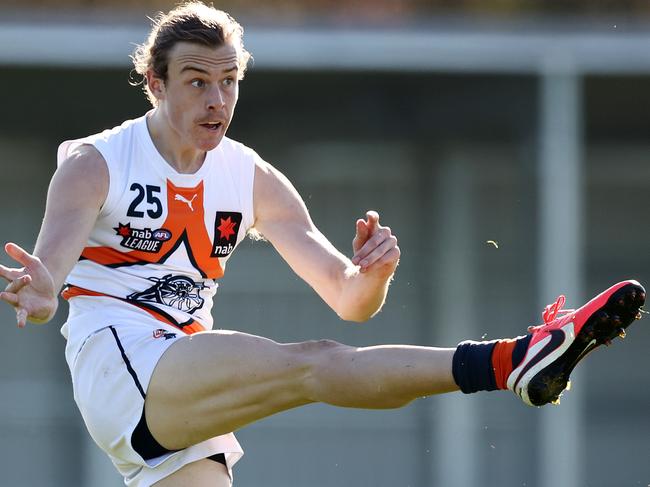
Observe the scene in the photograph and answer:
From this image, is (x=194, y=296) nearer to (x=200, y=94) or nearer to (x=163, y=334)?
(x=163, y=334)

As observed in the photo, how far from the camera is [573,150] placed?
942 cm

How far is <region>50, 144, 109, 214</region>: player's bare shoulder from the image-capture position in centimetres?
421

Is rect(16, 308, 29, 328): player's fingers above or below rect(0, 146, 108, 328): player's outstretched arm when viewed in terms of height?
below

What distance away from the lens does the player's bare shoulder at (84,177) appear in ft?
13.8

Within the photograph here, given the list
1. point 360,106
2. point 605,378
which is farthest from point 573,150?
point 605,378

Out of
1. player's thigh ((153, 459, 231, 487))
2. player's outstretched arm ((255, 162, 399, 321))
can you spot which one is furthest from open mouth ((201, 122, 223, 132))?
player's thigh ((153, 459, 231, 487))

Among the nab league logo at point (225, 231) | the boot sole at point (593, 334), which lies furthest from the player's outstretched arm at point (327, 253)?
the boot sole at point (593, 334)

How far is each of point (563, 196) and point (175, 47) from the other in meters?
5.37

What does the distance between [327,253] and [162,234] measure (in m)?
0.59

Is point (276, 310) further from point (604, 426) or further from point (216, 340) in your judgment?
point (216, 340)

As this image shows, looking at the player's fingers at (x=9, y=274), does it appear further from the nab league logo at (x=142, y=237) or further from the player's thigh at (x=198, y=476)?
the player's thigh at (x=198, y=476)

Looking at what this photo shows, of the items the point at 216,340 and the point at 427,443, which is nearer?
the point at 216,340

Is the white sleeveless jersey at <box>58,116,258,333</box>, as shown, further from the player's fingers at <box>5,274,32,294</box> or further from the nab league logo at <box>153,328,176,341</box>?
the player's fingers at <box>5,274,32,294</box>

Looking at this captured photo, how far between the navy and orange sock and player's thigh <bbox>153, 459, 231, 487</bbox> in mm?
1053
